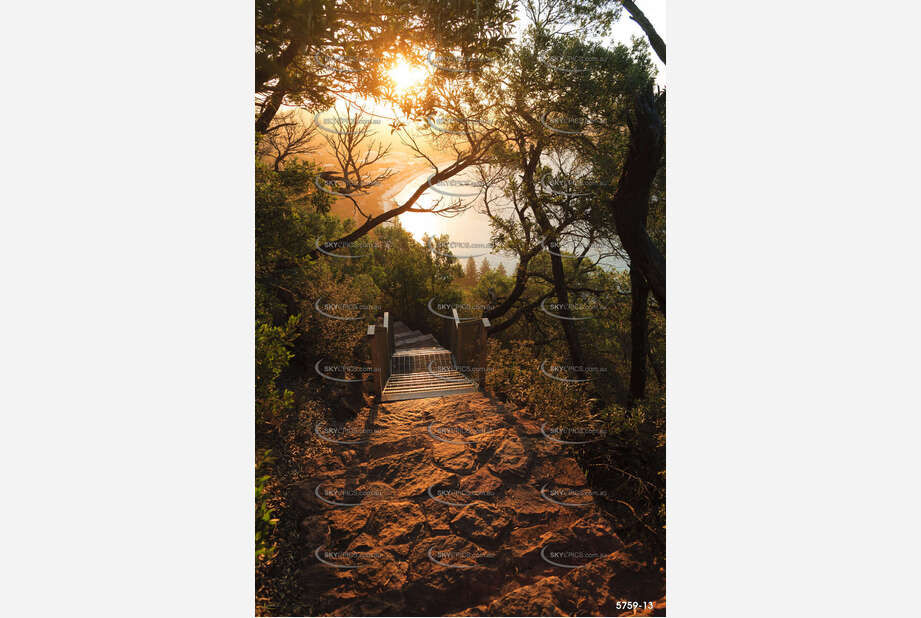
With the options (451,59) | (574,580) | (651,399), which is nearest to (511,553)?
(574,580)

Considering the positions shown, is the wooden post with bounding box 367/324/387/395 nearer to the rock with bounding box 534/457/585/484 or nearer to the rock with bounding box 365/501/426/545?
the rock with bounding box 365/501/426/545

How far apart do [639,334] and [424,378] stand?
10.9 feet

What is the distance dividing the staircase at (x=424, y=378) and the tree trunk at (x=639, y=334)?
7.20ft

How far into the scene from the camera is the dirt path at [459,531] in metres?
2.84

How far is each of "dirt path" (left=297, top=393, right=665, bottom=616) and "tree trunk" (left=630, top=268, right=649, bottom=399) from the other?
154cm

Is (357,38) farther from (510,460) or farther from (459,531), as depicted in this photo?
(459,531)

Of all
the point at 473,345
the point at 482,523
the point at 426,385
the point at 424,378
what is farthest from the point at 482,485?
the point at 424,378

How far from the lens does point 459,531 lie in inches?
127

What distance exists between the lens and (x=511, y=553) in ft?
10.1

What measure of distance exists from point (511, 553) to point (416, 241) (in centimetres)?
546

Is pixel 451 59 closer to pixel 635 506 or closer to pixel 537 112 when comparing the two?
pixel 537 112

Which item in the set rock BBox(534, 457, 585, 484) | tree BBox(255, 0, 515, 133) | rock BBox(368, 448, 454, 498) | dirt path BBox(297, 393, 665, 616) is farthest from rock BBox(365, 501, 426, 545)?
tree BBox(255, 0, 515, 133)

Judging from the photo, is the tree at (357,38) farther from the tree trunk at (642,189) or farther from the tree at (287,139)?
the tree trunk at (642,189)

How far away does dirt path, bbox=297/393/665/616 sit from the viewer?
284 centimetres
